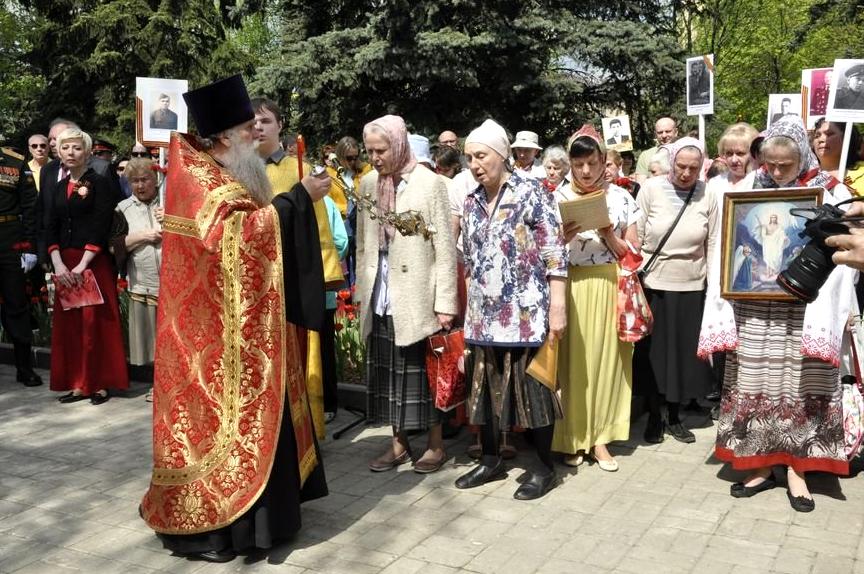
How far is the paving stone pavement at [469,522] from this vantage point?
4180 millimetres

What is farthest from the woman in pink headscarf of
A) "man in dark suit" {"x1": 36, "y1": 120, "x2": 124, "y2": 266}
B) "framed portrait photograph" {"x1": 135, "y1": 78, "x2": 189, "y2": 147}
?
"man in dark suit" {"x1": 36, "y1": 120, "x2": 124, "y2": 266}

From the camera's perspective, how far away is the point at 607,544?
4340 millimetres

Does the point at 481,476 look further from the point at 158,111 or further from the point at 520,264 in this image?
the point at 158,111

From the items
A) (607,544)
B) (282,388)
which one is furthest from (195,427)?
(607,544)

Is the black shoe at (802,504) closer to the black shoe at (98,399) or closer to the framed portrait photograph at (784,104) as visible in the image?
the black shoe at (98,399)

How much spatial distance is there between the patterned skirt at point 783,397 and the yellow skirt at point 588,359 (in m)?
0.88

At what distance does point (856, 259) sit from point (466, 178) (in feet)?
12.7

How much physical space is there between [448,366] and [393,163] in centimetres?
126

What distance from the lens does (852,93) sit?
6.49 m

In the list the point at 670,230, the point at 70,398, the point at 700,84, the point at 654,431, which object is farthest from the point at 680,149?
the point at 70,398

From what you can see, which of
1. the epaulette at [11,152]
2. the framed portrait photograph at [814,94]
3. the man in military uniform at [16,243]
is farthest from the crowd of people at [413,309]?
the framed portrait photograph at [814,94]

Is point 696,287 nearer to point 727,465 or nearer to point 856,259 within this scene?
point 727,465

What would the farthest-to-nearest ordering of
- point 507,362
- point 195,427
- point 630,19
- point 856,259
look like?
1. point 630,19
2. point 507,362
3. point 195,427
4. point 856,259

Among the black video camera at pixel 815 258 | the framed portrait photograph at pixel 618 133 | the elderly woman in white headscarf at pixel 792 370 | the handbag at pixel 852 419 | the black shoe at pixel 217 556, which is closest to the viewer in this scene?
the black video camera at pixel 815 258
